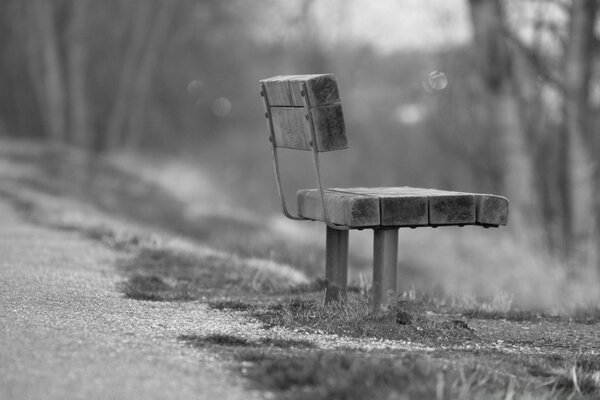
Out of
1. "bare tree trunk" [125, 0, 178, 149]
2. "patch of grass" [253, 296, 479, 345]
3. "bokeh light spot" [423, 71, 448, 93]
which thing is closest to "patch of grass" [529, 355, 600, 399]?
"patch of grass" [253, 296, 479, 345]

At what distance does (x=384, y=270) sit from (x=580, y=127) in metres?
9.61

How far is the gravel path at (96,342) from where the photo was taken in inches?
148

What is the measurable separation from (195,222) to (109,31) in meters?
16.5

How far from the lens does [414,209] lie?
209 inches

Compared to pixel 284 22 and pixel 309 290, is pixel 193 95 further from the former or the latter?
pixel 309 290

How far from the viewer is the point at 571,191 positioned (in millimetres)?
14547

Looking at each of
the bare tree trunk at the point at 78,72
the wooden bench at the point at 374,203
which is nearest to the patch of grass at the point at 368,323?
the wooden bench at the point at 374,203

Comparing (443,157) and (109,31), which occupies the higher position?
(109,31)

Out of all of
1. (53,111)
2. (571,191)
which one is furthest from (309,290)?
(53,111)

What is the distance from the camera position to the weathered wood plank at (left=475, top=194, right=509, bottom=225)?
5.43 meters

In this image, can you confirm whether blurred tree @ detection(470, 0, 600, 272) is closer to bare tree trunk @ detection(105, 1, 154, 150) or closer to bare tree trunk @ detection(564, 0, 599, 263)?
bare tree trunk @ detection(564, 0, 599, 263)

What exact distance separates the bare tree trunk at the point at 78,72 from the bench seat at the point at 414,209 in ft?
74.2

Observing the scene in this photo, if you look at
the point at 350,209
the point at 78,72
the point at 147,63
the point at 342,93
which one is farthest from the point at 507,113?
the point at 147,63

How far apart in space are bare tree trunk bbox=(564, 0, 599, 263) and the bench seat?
8.90 metres
